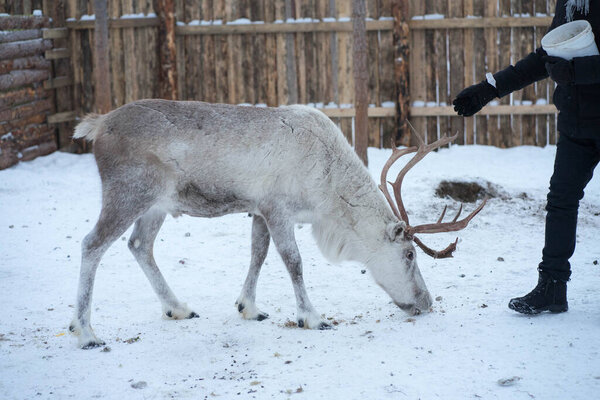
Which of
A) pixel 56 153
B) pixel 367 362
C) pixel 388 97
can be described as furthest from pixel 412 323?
pixel 56 153

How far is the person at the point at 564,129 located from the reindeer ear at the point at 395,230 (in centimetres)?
79

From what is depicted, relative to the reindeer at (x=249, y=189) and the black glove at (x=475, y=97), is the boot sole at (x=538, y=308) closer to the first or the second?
the reindeer at (x=249, y=189)

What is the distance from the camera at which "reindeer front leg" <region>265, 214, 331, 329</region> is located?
14.1 feet

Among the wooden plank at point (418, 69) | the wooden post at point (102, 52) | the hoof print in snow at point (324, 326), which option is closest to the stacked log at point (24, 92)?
the wooden post at point (102, 52)

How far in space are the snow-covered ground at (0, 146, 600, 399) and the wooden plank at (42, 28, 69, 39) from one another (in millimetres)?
3873

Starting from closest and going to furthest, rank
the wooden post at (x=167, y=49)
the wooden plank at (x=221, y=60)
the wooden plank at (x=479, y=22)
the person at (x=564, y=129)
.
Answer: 1. the person at (x=564, y=129)
2. the wooden plank at (x=479, y=22)
3. the wooden post at (x=167, y=49)
4. the wooden plank at (x=221, y=60)

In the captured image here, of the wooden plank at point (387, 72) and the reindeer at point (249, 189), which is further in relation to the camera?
the wooden plank at point (387, 72)

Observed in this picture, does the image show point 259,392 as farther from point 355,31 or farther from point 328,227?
point 355,31

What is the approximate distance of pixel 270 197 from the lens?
4.33 meters

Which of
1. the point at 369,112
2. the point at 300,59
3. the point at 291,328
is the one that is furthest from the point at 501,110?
the point at 291,328

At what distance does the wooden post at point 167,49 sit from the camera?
9.78 meters

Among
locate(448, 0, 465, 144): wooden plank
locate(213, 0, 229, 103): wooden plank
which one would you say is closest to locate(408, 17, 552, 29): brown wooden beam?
locate(448, 0, 465, 144): wooden plank

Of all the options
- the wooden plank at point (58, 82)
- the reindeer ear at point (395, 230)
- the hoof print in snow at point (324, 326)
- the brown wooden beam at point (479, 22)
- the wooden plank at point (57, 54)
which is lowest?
the hoof print in snow at point (324, 326)

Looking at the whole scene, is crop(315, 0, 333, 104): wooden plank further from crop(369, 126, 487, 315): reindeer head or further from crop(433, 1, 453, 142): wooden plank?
crop(369, 126, 487, 315): reindeer head
